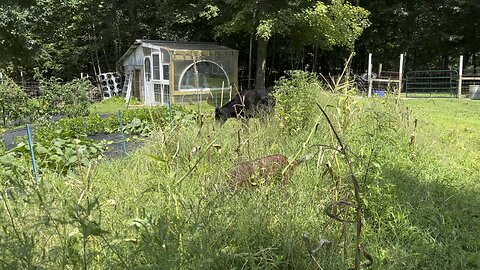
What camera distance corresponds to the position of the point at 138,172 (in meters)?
3.72

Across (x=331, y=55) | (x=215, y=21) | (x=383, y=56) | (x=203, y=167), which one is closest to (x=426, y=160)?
(x=203, y=167)

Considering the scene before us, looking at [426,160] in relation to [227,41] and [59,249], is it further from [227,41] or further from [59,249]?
[227,41]

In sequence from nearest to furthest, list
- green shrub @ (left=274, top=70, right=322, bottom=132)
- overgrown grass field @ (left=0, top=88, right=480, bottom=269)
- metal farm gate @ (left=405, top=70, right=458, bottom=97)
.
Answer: overgrown grass field @ (left=0, top=88, right=480, bottom=269) → green shrub @ (left=274, top=70, right=322, bottom=132) → metal farm gate @ (left=405, top=70, right=458, bottom=97)

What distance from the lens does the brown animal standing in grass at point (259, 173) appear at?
301 cm

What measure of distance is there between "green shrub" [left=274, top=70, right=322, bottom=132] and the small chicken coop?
7.63m

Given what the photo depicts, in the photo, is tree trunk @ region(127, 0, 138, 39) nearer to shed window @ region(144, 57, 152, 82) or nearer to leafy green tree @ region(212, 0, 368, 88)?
shed window @ region(144, 57, 152, 82)

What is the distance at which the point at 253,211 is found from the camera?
8.04 feet

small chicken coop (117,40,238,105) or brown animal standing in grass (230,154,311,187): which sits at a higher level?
small chicken coop (117,40,238,105)

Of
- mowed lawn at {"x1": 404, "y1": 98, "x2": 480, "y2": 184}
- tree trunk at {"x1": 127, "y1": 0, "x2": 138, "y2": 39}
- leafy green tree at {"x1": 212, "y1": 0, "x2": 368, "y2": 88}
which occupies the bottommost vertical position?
mowed lawn at {"x1": 404, "y1": 98, "x2": 480, "y2": 184}

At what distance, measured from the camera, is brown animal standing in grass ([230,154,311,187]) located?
3.01 metres

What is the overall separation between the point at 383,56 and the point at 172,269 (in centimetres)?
2457

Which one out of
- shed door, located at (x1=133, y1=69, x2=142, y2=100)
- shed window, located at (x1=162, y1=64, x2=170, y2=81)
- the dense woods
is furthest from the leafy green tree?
shed door, located at (x1=133, y1=69, x2=142, y2=100)

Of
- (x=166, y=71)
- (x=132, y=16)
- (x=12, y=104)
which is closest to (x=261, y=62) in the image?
(x=166, y=71)

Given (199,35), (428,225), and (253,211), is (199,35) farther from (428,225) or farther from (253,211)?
(253,211)
